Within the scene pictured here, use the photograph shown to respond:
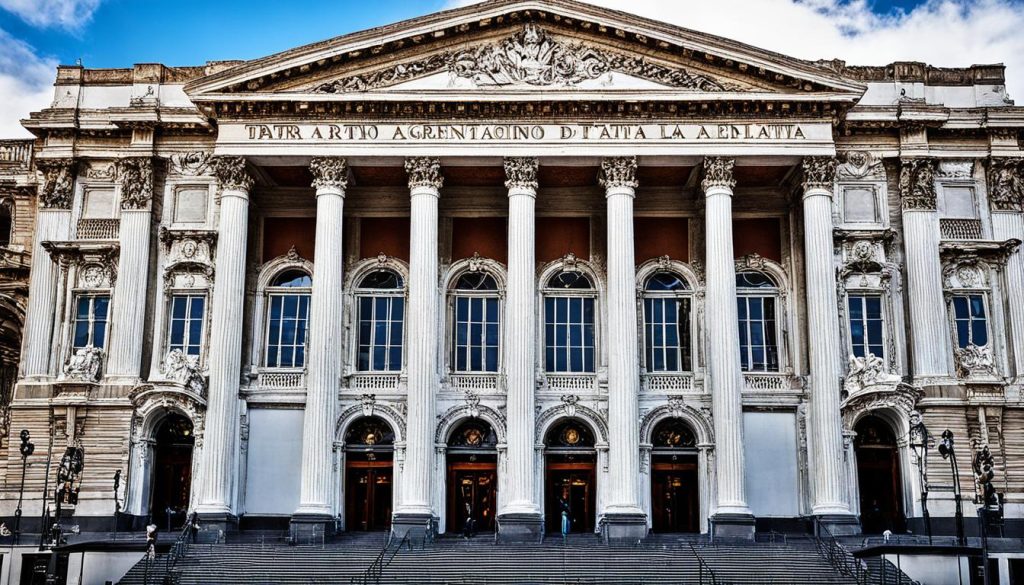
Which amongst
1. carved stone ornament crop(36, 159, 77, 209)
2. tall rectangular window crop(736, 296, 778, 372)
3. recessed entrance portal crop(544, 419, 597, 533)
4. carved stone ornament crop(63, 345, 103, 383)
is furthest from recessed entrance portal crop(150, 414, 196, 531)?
tall rectangular window crop(736, 296, 778, 372)

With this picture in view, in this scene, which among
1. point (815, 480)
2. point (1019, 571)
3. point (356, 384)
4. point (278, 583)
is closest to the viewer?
point (278, 583)

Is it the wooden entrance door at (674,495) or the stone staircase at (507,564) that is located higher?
the wooden entrance door at (674,495)

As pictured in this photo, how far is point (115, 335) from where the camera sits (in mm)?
36812

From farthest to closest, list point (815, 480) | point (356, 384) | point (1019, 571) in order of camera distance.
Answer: point (356, 384), point (815, 480), point (1019, 571)

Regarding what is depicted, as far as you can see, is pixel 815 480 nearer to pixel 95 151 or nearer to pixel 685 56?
pixel 685 56

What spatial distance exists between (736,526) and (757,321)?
7.82m

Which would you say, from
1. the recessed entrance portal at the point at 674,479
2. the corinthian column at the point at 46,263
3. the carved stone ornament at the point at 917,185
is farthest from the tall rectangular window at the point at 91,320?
the carved stone ornament at the point at 917,185

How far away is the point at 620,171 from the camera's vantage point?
3619cm

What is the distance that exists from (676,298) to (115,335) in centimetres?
1834

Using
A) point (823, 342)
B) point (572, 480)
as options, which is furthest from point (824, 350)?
point (572, 480)

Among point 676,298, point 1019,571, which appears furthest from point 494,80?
point 1019,571

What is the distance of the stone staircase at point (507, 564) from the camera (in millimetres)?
29062

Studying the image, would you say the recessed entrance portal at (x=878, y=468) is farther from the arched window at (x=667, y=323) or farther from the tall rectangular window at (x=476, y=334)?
the tall rectangular window at (x=476, y=334)

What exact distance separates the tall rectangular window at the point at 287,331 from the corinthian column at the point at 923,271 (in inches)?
778
